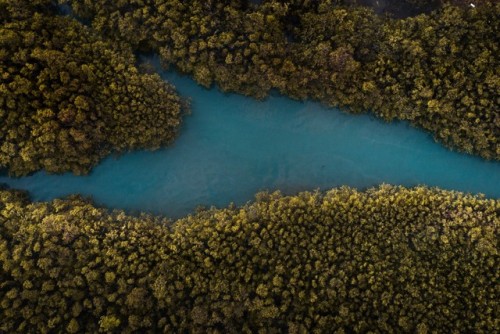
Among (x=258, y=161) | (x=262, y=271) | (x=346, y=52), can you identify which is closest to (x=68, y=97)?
(x=258, y=161)

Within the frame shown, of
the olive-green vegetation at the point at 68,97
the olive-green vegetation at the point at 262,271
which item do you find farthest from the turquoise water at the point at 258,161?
the olive-green vegetation at the point at 262,271

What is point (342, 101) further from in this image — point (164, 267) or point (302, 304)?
point (164, 267)

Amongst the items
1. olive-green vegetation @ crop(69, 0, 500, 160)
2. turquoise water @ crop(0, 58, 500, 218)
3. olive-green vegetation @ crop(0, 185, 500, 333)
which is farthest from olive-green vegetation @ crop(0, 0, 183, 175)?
olive-green vegetation @ crop(0, 185, 500, 333)

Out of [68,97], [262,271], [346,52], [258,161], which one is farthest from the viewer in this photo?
[258,161]

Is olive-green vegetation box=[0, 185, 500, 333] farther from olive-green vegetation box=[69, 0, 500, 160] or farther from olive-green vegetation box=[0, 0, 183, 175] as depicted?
olive-green vegetation box=[69, 0, 500, 160]

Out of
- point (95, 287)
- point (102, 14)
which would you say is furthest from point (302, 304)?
point (102, 14)

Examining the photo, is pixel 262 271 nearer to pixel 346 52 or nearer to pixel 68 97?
pixel 346 52

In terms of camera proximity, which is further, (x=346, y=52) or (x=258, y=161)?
(x=258, y=161)
